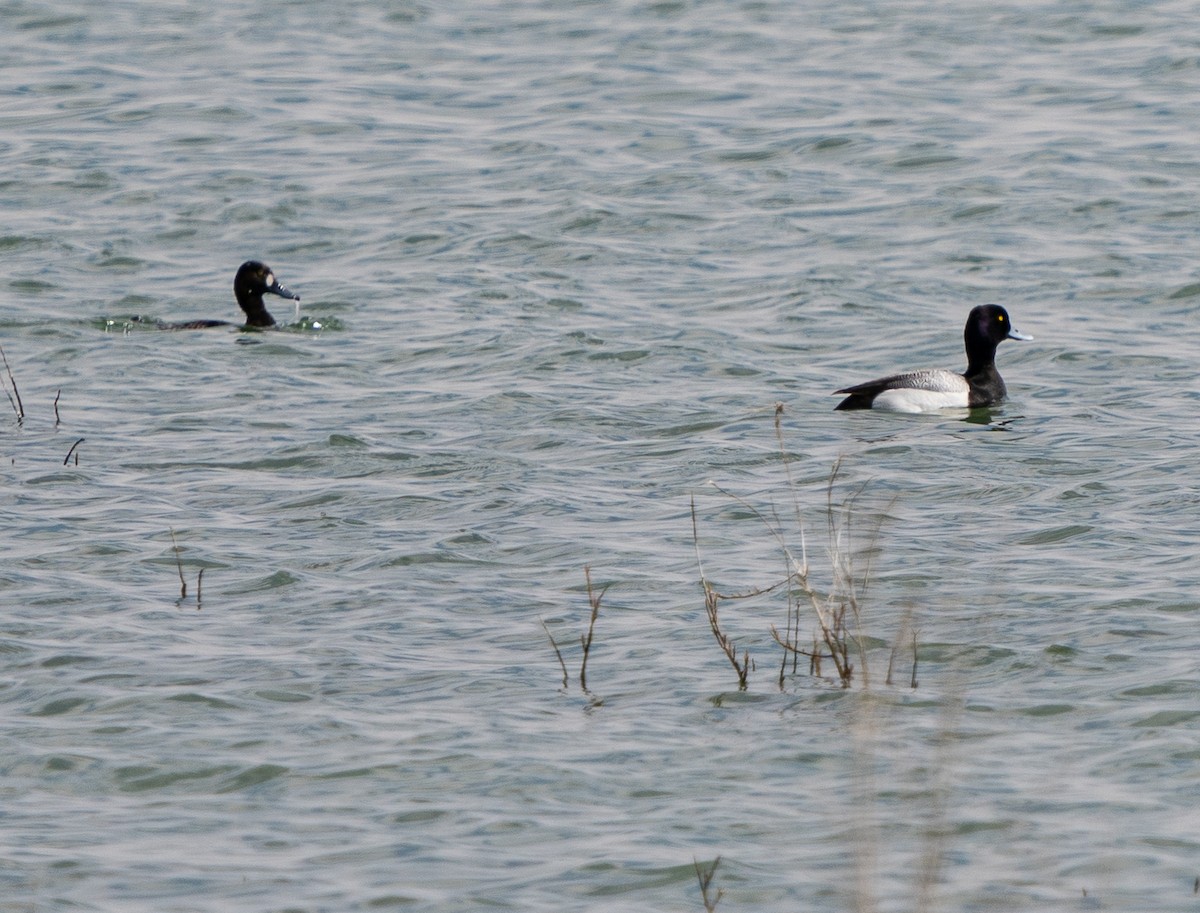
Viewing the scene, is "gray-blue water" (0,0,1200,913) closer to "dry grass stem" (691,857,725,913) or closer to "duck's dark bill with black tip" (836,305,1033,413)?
"dry grass stem" (691,857,725,913)

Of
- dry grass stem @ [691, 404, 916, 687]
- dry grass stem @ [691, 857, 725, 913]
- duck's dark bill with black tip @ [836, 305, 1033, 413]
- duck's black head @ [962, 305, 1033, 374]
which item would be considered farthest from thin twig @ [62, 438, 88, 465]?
duck's black head @ [962, 305, 1033, 374]

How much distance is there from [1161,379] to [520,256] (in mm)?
6505

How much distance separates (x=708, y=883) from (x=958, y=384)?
8698 millimetres

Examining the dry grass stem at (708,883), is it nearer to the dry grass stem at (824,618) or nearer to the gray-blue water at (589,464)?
the gray-blue water at (589,464)

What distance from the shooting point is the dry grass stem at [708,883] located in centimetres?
651

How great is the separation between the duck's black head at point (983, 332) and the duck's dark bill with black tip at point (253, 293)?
228 inches

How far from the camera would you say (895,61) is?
25953mm

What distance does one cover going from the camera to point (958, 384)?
14.8 metres

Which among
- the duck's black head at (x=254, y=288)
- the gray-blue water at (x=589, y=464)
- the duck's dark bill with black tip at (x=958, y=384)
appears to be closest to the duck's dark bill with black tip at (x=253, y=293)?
the duck's black head at (x=254, y=288)

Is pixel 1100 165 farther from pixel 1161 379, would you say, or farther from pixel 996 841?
pixel 996 841

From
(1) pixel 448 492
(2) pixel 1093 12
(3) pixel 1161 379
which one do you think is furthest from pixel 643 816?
(2) pixel 1093 12

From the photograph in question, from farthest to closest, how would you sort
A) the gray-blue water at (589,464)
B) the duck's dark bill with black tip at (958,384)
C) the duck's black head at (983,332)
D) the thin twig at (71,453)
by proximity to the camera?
the duck's black head at (983,332) → the duck's dark bill with black tip at (958,384) → the thin twig at (71,453) → the gray-blue water at (589,464)

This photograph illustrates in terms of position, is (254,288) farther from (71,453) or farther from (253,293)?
(71,453)

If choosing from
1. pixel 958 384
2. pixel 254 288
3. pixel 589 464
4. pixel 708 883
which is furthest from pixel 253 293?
pixel 708 883
